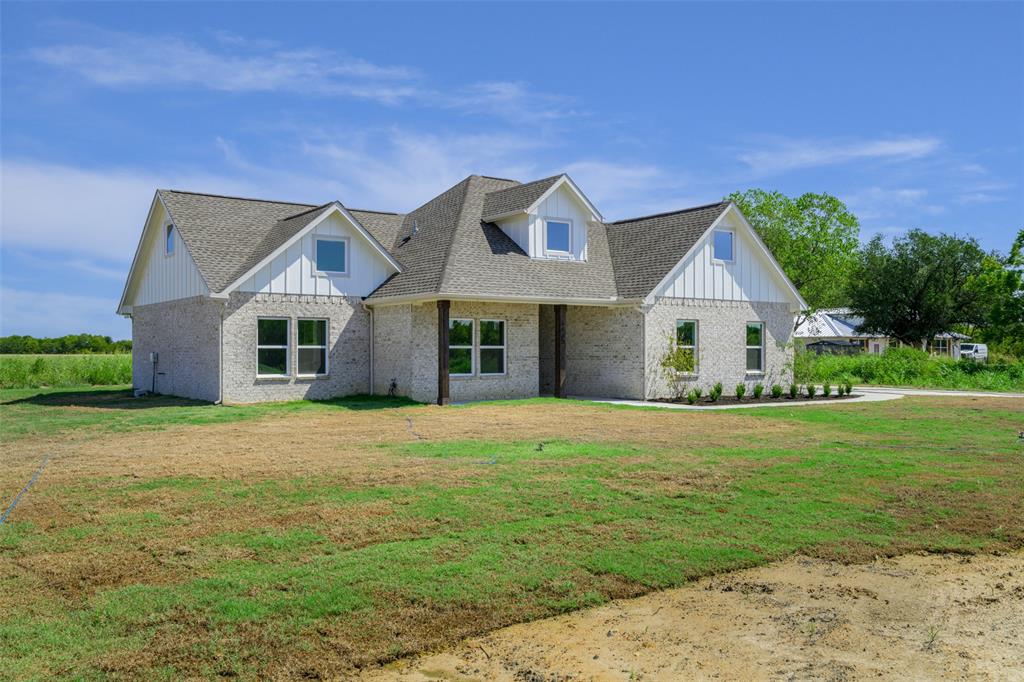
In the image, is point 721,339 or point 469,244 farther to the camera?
point 721,339

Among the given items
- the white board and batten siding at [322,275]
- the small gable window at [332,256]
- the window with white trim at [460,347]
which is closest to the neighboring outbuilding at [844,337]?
the window with white trim at [460,347]

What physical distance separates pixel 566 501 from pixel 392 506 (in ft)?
6.61

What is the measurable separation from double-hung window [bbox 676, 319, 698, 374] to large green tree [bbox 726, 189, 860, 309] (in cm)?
3854

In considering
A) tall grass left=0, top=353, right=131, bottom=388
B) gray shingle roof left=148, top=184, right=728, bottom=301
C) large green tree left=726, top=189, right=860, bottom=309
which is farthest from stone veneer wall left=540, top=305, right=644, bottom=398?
large green tree left=726, top=189, right=860, bottom=309

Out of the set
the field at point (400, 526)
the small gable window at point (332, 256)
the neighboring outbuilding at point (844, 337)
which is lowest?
the field at point (400, 526)

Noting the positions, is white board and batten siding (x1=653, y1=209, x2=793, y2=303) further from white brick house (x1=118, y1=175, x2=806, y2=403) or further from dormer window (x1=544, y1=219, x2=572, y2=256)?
dormer window (x1=544, y1=219, x2=572, y2=256)

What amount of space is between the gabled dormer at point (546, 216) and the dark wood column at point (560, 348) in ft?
6.65

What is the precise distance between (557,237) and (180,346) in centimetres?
1238

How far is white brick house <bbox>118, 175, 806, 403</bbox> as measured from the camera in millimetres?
23391

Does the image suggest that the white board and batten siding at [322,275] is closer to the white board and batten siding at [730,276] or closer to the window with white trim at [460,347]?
the window with white trim at [460,347]

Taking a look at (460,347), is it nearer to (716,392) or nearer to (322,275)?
(322,275)

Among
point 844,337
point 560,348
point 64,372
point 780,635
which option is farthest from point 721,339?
point 844,337

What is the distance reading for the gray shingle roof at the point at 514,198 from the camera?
2527 centimetres

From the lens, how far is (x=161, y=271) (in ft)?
92.2
